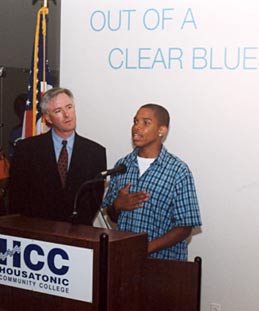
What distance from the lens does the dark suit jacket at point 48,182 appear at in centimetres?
297

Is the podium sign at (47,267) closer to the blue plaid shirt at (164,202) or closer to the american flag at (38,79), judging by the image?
the blue plaid shirt at (164,202)

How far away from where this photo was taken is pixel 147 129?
2.70 meters

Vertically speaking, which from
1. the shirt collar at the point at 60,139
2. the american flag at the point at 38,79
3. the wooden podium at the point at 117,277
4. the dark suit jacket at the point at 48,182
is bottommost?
the wooden podium at the point at 117,277

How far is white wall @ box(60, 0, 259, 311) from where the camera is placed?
9.54ft

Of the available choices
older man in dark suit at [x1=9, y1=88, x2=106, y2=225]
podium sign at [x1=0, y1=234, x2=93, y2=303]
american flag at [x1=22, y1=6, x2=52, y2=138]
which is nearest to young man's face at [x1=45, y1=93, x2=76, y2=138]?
older man in dark suit at [x1=9, y1=88, x2=106, y2=225]

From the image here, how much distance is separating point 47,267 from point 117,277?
0.29 meters

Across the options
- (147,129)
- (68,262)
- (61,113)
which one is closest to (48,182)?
(61,113)

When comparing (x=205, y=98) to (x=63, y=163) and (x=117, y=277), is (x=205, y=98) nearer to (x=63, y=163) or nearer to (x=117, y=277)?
(x=63, y=163)

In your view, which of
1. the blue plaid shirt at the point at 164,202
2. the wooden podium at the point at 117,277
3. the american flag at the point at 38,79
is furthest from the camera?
the american flag at the point at 38,79

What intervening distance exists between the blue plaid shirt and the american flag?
0.93 metres

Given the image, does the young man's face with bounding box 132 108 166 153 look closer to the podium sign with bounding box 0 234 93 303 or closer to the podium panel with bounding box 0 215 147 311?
the podium panel with bounding box 0 215 147 311

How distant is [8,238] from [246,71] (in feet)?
4.76

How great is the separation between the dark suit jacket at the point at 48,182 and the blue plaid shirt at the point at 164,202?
0.25 m

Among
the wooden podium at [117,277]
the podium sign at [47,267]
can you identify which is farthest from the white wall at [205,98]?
the podium sign at [47,267]
